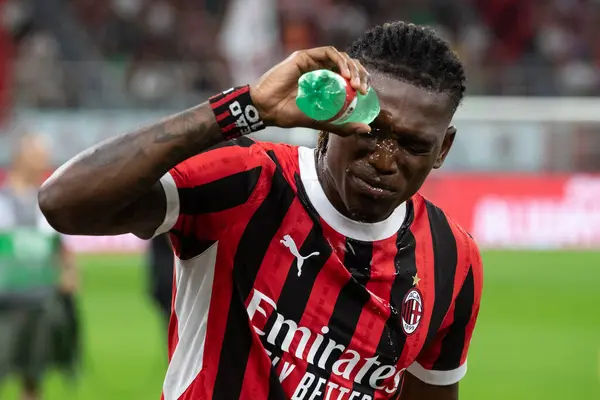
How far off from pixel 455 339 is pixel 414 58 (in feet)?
3.02

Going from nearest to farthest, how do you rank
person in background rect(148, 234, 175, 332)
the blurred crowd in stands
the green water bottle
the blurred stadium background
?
the green water bottle → person in background rect(148, 234, 175, 332) → the blurred stadium background → the blurred crowd in stands

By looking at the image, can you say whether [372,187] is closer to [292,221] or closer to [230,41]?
[292,221]

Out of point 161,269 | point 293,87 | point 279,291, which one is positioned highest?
point 161,269

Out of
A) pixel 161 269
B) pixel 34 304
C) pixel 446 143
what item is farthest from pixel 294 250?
pixel 161 269

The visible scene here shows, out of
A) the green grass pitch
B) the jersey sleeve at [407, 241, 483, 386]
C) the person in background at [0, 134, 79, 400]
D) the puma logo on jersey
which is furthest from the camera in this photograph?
the green grass pitch

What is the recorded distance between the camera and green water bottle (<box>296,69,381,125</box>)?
2.30 metres

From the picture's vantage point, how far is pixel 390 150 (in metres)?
2.61

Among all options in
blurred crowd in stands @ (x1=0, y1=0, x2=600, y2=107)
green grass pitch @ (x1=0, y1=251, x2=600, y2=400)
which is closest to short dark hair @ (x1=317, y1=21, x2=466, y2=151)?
green grass pitch @ (x1=0, y1=251, x2=600, y2=400)

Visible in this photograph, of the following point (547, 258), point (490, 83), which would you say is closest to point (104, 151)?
point (547, 258)

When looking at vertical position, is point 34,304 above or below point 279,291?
above

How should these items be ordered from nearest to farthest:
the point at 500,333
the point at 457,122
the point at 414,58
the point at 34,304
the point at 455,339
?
1. the point at 414,58
2. the point at 455,339
3. the point at 34,304
4. the point at 500,333
5. the point at 457,122

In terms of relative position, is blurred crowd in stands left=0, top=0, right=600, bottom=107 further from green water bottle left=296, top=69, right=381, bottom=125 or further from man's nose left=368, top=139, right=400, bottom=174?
green water bottle left=296, top=69, right=381, bottom=125

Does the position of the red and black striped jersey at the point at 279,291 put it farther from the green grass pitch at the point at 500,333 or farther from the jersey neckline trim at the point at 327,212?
the green grass pitch at the point at 500,333

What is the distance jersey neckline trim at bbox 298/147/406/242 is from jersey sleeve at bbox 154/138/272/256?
149 millimetres
